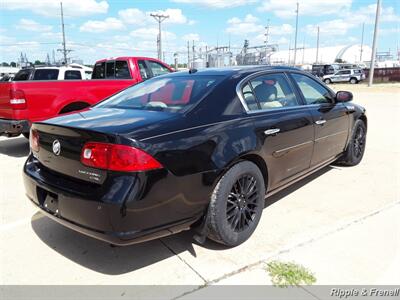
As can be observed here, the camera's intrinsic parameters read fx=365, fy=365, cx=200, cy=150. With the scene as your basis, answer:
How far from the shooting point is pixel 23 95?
611 centimetres

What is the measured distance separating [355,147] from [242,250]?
11.2 ft

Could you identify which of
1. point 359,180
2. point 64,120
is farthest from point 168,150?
point 359,180

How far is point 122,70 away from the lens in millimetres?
8539

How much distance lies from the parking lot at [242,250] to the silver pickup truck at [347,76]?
3829 centimetres

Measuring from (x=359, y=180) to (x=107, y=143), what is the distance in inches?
152

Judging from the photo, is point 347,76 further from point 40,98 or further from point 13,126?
point 13,126

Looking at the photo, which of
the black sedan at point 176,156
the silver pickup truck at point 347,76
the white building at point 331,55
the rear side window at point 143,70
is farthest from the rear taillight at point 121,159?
the white building at point 331,55

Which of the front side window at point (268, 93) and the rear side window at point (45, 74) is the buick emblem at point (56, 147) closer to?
the front side window at point (268, 93)

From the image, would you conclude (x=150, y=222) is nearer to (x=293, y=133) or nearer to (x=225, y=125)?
(x=225, y=125)

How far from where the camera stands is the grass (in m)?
2.67

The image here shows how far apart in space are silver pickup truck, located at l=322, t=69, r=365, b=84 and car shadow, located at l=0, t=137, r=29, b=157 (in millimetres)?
36603

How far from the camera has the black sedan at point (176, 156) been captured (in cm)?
246

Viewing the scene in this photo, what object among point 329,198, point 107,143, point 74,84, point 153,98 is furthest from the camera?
point 74,84

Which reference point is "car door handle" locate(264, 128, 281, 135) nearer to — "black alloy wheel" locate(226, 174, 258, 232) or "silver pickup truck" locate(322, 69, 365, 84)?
"black alloy wheel" locate(226, 174, 258, 232)
